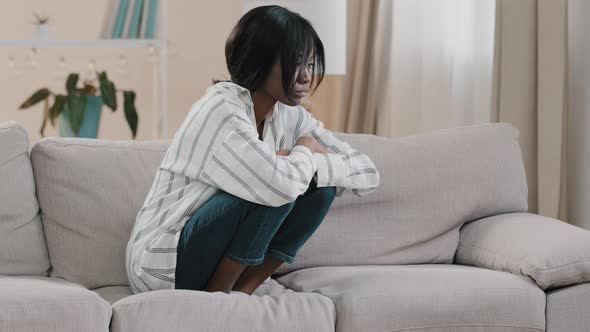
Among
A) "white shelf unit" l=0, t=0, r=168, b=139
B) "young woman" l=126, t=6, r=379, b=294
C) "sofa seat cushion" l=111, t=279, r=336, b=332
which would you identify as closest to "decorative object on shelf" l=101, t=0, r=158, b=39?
"white shelf unit" l=0, t=0, r=168, b=139

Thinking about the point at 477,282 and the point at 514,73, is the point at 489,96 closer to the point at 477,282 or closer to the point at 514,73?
the point at 514,73

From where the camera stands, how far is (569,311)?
2.11m

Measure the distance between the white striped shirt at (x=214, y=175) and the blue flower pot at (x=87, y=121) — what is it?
1.65 metres

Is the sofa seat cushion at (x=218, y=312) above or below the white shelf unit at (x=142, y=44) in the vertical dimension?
below

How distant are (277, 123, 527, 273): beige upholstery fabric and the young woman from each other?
0.23 metres

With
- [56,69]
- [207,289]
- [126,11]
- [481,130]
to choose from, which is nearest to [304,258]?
[207,289]

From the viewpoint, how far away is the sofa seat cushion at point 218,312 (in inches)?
72.8

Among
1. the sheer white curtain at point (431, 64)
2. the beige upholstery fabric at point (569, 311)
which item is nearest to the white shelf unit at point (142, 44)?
the sheer white curtain at point (431, 64)

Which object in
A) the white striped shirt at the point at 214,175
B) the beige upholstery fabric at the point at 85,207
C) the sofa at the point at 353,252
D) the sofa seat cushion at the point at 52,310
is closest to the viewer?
the sofa seat cushion at the point at 52,310

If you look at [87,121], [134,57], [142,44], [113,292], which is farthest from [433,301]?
[134,57]

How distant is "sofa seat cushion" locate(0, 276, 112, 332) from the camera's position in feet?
5.74

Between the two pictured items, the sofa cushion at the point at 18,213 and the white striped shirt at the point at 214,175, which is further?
the sofa cushion at the point at 18,213

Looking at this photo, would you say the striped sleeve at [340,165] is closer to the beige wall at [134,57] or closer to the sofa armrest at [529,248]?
the sofa armrest at [529,248]

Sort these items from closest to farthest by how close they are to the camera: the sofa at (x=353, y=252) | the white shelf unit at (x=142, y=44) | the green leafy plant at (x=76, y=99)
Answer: the sofa at (x=353, y=252) < the green leafy plant at (x=76, y=99) < the white shelf unit at (x=142, y=44)
